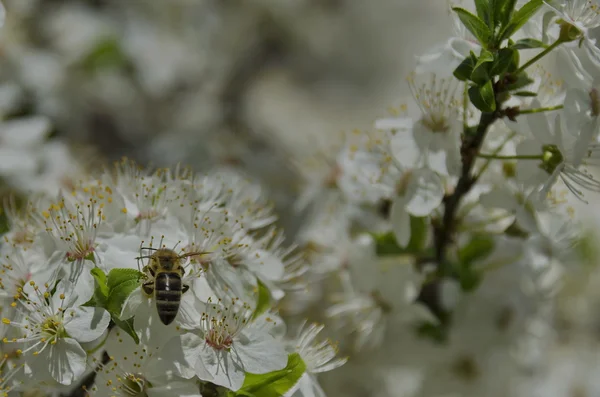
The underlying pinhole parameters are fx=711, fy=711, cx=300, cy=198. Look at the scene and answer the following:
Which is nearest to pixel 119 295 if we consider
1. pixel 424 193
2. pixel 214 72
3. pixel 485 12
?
pixel 424 193

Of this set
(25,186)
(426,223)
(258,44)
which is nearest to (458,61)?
(426,223)

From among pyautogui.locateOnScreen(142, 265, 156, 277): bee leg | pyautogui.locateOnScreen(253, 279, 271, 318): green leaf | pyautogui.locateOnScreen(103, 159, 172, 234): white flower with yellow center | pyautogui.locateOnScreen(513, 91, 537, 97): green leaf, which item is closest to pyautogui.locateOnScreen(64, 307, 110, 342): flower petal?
pyautogui.locateOnScreen(142, 265, 156, 277): bee leg

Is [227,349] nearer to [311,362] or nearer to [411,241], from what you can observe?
[311,362]

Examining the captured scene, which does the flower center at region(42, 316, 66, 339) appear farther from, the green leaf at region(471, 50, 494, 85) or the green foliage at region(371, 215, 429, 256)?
the green leaf at region(471, 50, 494, 85)

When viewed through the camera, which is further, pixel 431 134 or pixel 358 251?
pixel 358 251

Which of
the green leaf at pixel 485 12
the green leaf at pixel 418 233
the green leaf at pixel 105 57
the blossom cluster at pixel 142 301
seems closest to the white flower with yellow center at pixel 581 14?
the green leaf at pixel 485 12

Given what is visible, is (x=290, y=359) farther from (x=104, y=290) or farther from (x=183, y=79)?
(x=183, y=79)

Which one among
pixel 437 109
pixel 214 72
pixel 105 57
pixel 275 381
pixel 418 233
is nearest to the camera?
pixel 275 381

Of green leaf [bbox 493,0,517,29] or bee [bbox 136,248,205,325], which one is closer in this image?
bee [bbox 136,248,205,325]

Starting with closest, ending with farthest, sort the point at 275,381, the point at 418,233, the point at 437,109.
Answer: the point at 275,381 < the point at 437,109 < the point at 418,233
